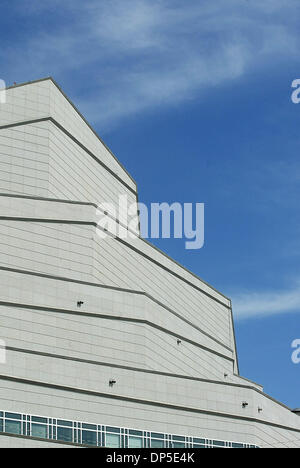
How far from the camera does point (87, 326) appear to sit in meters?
71.1

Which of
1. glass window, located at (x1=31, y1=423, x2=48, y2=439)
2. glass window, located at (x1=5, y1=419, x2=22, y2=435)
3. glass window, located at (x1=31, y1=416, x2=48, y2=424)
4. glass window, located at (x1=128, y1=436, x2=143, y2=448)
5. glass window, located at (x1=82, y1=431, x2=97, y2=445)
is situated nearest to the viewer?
glass window, located at (x1=5, y1=419, x2=22, y2=435)

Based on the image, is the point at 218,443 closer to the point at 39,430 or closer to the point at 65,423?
the point at 65,423

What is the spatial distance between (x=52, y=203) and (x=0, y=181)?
15.8 ft

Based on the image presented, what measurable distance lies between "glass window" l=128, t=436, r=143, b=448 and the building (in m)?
0.09

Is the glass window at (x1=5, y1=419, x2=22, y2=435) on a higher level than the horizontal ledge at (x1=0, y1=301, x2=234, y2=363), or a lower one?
lower

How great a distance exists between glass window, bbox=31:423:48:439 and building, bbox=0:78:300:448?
80 mm

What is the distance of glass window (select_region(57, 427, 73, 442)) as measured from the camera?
64.6 meters

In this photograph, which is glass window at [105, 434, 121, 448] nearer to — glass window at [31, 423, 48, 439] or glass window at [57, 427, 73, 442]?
glass window at [57, 427, 73, 442]

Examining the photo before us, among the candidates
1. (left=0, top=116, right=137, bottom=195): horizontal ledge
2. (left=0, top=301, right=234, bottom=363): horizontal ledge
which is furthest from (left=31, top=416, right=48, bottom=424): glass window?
(left=0, top=116, right=137, bottom=195): horizontal ledge

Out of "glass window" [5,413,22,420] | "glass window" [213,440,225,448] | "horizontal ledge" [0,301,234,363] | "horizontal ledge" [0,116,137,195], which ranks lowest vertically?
"glass window" [213,440,225,448]

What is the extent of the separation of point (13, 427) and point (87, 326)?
35.3 feet

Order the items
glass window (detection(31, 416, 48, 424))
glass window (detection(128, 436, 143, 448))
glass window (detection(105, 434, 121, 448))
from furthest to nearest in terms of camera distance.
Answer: glass window (detection(128, 436, 143, 448))
glass window (detection(105, 434, 121, 448))
glass window (detection(31, 416, 48, 424))

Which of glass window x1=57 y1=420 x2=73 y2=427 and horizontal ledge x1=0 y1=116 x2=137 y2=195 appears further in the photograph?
horizontal ledge x1=0 y1=116 x2=137 y2=195

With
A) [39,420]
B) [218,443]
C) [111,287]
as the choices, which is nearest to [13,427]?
[39,420]
